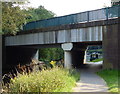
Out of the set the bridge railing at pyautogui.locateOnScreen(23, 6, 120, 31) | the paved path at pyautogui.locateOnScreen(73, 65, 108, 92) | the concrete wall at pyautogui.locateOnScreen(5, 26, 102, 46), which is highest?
the bridge railing at pyautogui.locateOnScreen(23, 6, 120, 31)

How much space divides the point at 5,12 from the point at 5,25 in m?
1.02

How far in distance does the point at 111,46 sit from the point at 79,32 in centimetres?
299

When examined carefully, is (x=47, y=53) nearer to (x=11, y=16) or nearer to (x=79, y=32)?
(x=79, y=32)

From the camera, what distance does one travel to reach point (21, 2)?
1177 centimetres

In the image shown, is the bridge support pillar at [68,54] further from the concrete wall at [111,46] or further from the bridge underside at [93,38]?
the concrete wall at [111,46]

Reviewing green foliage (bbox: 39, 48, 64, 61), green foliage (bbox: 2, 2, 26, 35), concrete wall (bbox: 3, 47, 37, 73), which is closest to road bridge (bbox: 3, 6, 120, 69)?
green foliage (bbox: 2, 2, 26, 35)

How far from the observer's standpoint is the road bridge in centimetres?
1110

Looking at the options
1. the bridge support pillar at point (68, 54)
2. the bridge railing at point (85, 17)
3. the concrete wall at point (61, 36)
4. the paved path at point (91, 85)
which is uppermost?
the bridge railing at point (85, 17)

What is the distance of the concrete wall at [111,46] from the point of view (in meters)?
10.9

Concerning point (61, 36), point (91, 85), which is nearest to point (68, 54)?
point (61, 36)

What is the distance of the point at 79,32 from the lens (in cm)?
1269

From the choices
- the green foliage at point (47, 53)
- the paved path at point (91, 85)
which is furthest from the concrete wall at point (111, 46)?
the green foliage at point (47, 53)

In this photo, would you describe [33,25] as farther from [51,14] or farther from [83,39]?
[51,14]

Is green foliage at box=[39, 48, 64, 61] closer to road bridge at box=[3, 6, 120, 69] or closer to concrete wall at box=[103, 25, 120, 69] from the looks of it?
road bridge at box=[3, 6, 120, 69]
